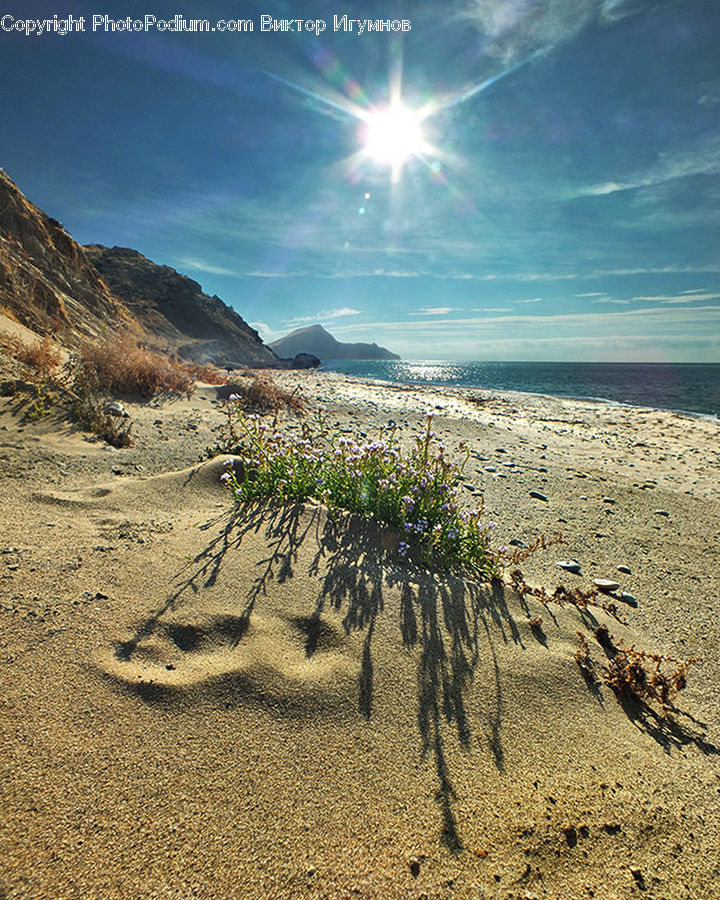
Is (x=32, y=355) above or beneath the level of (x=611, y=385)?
beneath

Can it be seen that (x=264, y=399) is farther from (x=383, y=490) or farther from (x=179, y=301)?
(x=179, y=301)

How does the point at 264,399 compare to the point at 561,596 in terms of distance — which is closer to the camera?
the point at 561,596

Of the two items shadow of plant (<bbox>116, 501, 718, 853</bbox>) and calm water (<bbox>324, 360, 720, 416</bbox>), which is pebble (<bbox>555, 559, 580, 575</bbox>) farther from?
calm water (<bbox>324, 360, 720, 416</bbox>)

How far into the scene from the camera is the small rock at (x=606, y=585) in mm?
3980

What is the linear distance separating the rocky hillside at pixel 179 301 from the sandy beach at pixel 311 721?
55257 millimetres

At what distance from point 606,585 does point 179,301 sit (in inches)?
3173

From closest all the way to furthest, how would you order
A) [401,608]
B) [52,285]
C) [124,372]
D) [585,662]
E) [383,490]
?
[585,662] < [401,608] < [383,490] < [124,372] < [52,285]

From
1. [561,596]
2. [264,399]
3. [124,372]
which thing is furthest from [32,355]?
[561,596]

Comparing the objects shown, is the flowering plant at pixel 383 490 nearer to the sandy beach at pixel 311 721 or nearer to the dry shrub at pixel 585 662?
the sandy beach at pixel 311 721

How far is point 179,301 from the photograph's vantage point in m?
69.7

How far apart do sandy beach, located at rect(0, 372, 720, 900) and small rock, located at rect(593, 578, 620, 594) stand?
7.5 inches

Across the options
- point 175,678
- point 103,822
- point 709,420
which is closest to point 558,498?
point 175,678

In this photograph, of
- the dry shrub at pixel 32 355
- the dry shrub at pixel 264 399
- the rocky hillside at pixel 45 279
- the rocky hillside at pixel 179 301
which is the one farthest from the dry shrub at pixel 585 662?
the rocky hillside at pixel 179 301

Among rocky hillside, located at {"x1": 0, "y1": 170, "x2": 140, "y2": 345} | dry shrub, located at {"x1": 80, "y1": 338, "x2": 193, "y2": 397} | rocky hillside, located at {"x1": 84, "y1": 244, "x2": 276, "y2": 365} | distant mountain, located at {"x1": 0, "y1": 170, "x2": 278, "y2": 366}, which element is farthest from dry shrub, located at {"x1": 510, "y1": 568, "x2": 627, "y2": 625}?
rocky hillside, located at {"x1": 84, "y1": 244, "x2": 276, "y2": 365}
